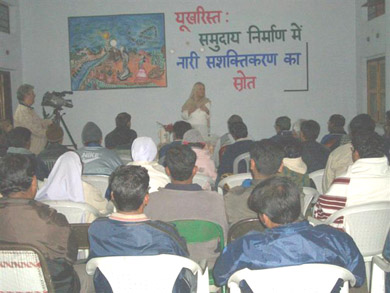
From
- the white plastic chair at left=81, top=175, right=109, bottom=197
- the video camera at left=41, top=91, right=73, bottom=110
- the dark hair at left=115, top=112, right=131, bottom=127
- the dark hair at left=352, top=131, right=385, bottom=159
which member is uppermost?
the video camera at left=41, top=91, right=73, bottom=110

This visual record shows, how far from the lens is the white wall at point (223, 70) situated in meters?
8.71

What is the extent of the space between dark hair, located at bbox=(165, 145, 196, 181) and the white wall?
607 centimetres

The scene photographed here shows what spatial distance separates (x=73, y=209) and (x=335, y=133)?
3290 mm

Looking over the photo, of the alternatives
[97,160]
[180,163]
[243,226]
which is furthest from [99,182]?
[243,226]

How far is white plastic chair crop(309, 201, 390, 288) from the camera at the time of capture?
2652 millimetres

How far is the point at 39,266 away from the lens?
1.97 metres

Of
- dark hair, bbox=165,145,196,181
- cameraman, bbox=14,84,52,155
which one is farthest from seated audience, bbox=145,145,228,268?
cameraman, bbox=14,84,52,155

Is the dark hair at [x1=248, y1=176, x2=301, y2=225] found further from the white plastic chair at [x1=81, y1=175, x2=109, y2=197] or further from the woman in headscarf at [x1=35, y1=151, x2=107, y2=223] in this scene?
the white plastic chair at [x1=81, y1=175, x2=109, y2=197]

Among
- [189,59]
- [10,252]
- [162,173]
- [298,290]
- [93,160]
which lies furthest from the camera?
[189,59]

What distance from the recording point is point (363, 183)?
9.42 ft

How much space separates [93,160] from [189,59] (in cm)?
494

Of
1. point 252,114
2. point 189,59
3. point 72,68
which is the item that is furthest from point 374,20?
point 72,68

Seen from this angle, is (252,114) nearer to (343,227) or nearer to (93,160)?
(93,160)

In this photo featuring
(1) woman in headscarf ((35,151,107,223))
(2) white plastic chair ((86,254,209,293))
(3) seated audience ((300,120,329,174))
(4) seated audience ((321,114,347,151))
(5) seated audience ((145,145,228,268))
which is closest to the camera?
(2) white plastic chair ((86,254,209,293))
